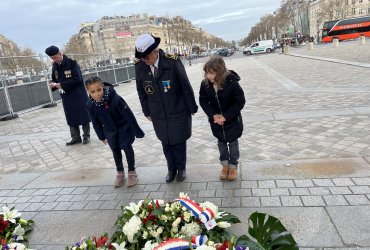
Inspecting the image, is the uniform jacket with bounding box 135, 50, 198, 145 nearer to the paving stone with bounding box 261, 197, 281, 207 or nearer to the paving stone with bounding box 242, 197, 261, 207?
the paving stone with bounding box 242, 197, 261, 207

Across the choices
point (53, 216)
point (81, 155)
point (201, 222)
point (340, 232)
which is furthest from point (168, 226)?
point (81, 155)

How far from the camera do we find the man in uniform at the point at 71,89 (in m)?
6.28

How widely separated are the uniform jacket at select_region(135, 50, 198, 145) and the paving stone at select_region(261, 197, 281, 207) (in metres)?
1.19

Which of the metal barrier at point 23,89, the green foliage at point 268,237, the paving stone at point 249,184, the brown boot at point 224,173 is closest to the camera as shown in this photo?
the green foliage at point 268,237

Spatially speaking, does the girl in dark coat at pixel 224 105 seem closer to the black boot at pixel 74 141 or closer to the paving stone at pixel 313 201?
the paving stone at pixel 313 201

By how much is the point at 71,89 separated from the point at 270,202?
4592 millimetres

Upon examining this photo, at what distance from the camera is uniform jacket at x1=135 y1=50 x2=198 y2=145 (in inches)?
150

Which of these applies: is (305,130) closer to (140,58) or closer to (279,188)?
(279,188)

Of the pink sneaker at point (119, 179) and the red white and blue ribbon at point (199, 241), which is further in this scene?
the pink sneaker at point (119, 179)

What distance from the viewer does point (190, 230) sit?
2.49 m

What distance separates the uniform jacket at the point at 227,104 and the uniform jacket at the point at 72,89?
11.3 feet

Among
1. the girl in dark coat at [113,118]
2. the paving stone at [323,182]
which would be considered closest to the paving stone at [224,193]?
the paving stone at [323,182]

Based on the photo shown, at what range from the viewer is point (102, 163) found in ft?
17.6

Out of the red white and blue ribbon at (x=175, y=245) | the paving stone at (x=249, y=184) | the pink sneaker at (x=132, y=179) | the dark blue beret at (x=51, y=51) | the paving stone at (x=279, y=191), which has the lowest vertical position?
the paving stone at (x=279, y=191)
